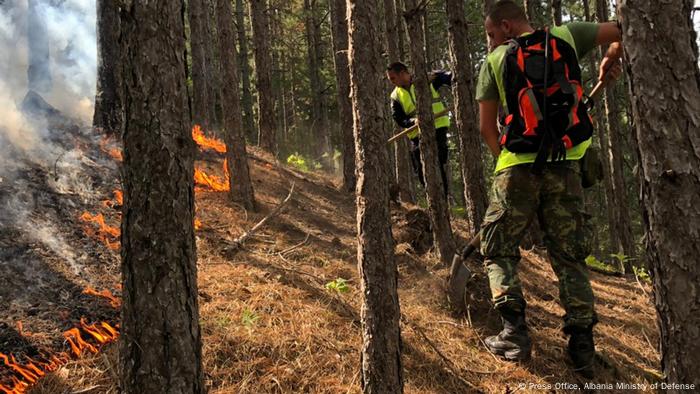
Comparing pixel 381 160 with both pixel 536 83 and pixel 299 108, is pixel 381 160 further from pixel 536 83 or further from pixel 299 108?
pixel 299 108

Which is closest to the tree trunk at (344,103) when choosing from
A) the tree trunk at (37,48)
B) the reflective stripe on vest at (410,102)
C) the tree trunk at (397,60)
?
the tree trunk at (397,60)

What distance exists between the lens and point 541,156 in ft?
11.5

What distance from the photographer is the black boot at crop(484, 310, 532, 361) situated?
3.75 metres

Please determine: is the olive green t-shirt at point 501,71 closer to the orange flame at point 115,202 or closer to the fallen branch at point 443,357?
the fallen branch at point 443,357

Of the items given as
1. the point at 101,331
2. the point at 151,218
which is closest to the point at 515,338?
the point at 151,218

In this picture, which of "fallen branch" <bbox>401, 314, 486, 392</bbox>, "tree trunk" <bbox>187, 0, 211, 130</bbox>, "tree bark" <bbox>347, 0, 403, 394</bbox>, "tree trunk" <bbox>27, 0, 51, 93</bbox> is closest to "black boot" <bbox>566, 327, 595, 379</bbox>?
"fallen branch" <bbox>401, 314, 486, 392</bbox>

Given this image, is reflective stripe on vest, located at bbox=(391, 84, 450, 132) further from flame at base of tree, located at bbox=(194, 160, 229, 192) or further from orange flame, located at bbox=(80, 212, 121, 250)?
orange flame, located at bbox=(80, 212, 121, 250)

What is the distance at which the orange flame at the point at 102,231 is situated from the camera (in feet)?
18.1

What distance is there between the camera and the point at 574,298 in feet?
11.6

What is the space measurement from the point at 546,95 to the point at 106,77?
25.3 ft

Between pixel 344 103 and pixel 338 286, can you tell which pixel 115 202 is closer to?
pixel 338 286

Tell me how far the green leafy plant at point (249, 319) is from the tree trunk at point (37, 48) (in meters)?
9.30

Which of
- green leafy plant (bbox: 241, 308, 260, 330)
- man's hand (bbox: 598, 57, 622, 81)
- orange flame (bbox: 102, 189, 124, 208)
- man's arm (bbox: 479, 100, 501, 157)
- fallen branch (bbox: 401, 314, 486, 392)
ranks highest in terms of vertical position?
man's hand (bbox: 598, 57, 622, 81)

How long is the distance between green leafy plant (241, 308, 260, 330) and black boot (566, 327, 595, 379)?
8.70 ft
